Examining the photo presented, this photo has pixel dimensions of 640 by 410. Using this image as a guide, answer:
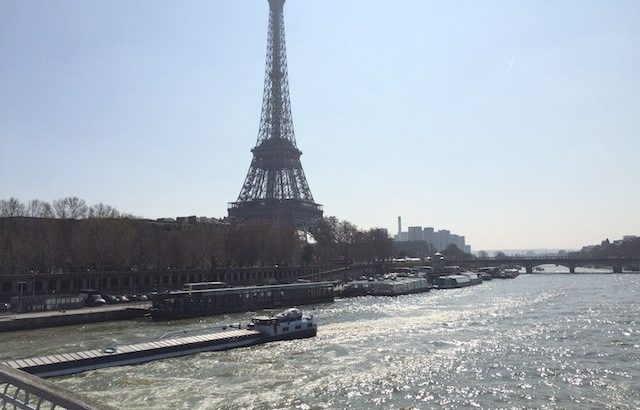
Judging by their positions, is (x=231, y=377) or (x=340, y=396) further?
(x=231, y=377)

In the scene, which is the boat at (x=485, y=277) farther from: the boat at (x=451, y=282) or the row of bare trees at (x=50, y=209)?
the row of bare trees at (x=50, y=209)

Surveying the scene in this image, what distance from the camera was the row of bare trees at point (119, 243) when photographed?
6097cm

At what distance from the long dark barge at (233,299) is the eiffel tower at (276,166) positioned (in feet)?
170

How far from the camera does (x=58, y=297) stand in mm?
47781

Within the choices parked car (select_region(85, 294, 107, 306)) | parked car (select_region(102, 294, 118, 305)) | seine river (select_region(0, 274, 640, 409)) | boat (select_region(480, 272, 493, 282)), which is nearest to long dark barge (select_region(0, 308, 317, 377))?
seine river (select_region(0, 274, 640, 409))

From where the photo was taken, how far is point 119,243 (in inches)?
2576

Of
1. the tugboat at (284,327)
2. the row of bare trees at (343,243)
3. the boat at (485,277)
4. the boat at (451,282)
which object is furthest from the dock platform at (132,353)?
the boat at (485,277)

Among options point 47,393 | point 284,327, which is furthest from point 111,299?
point 47,393

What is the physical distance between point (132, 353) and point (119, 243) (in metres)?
41.7

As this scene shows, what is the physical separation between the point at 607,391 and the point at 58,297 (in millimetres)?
40544

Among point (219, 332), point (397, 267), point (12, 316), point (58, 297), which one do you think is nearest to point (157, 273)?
point (58, 297)

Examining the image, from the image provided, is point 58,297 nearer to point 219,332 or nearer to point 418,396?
point 219,332

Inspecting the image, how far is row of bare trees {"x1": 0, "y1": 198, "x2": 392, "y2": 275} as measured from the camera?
6097 cm

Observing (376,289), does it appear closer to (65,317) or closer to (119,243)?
(119,243)
